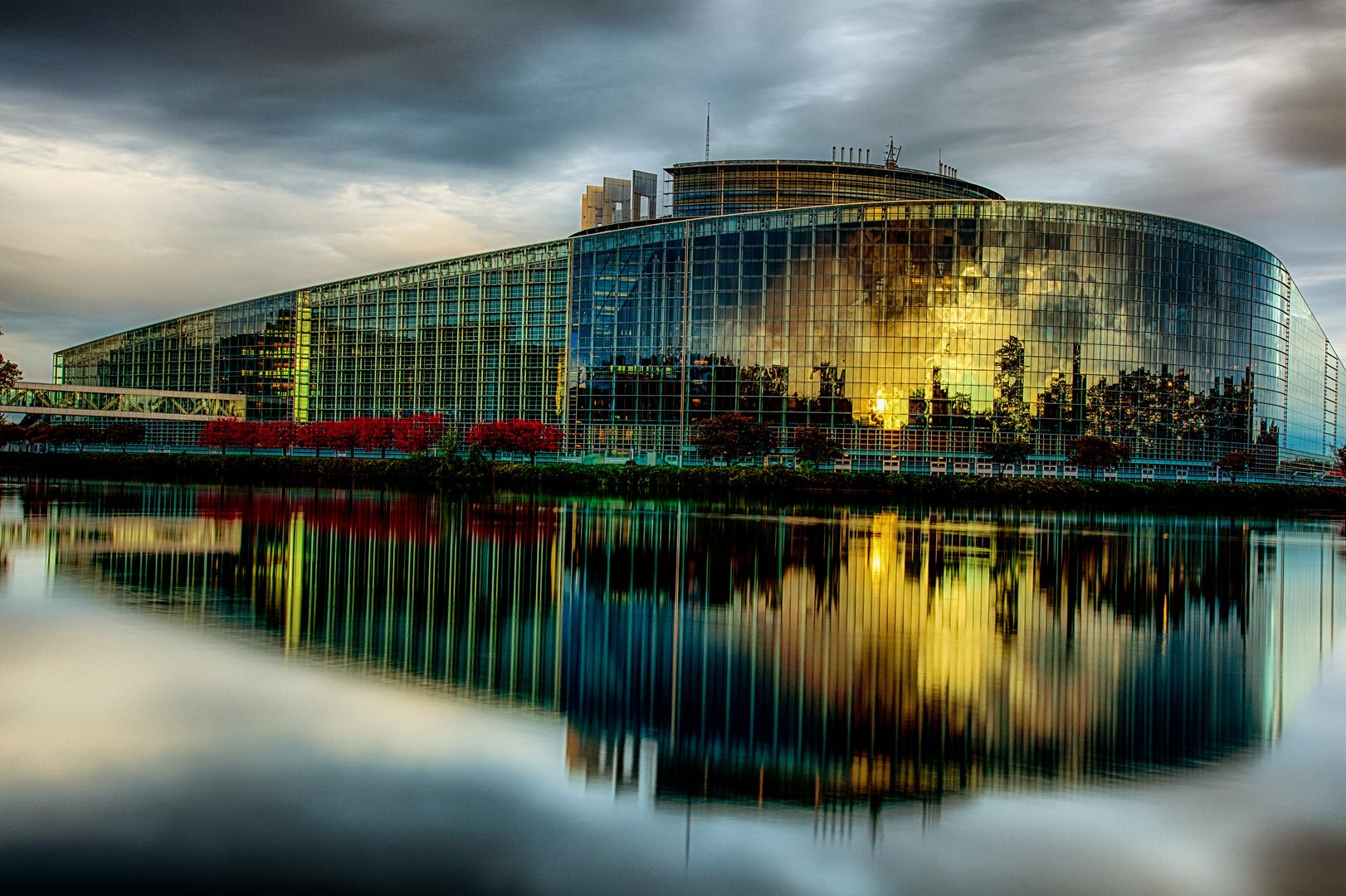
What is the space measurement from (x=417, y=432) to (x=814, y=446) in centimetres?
3684

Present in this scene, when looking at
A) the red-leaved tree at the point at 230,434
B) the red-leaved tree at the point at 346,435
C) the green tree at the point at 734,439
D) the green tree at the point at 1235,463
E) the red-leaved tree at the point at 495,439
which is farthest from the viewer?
the red-leaved tree at the point at 230,434

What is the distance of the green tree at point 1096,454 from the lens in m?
84.6

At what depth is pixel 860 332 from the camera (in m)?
94.1

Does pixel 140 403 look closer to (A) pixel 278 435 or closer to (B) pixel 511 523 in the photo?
(A) pixel 278 435

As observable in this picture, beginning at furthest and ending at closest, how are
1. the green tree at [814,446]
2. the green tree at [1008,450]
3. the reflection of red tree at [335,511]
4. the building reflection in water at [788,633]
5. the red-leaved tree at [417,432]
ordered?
the red-leaved tree at [417,432]
the green tree at [814,446]
the green tree at [1008,450]
the reflection of red tree at [335,511]
the building reflection in water at [788,633]

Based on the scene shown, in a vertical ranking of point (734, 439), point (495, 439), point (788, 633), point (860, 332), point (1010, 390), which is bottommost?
point (788, 633)

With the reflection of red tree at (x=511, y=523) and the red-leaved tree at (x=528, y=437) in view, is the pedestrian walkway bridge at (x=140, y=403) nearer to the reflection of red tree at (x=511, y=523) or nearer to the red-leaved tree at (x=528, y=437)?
the red-leaved tree at (x=528, y=437)

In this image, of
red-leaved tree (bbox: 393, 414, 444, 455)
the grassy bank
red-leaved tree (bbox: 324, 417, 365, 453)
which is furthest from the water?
red-leaved tree (bbox: 324, 417, 365, 453)

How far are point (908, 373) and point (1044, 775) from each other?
85.9 metres

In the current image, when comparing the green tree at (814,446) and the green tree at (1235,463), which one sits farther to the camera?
the green tree at (1235,463)

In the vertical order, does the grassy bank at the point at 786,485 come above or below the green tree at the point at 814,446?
below

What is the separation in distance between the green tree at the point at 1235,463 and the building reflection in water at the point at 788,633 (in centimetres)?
6363

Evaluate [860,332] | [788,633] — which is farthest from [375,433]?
[788,633]

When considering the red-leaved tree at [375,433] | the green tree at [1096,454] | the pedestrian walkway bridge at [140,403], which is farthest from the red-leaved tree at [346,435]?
the green tree at [1096,454]
